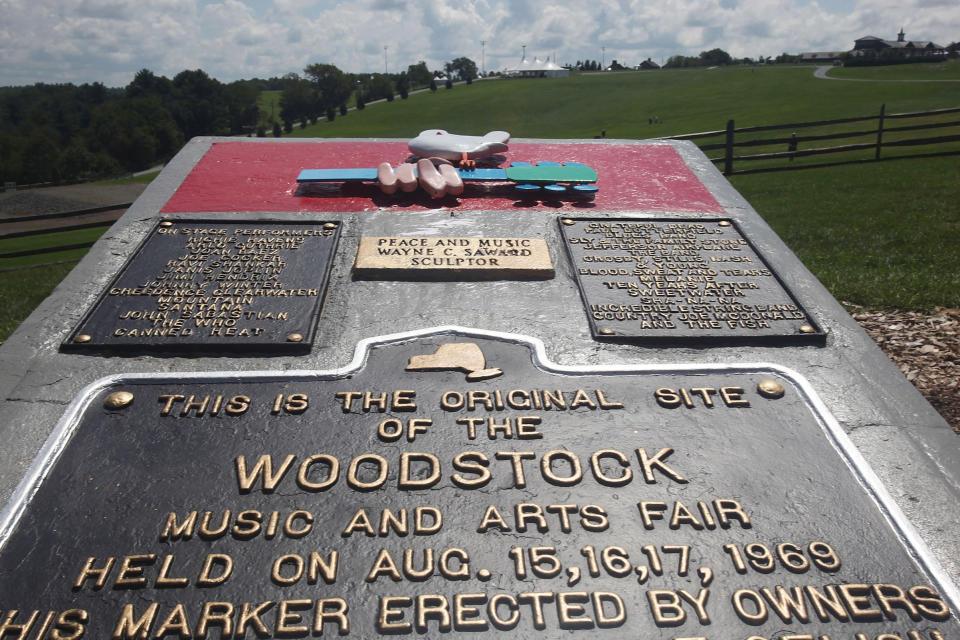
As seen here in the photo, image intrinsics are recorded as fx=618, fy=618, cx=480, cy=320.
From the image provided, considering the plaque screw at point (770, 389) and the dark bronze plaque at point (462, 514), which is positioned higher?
the plaque screw at point (770, 389)

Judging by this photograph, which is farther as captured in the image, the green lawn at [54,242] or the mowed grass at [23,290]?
the green lawn at [54,242]

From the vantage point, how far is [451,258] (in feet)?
12.3

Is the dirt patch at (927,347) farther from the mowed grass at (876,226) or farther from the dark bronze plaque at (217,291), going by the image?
the dark bronze plaque at (217,291)

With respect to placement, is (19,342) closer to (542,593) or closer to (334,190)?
(334,190)

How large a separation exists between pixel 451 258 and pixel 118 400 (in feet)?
6.25

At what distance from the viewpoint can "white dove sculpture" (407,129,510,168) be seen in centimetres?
500

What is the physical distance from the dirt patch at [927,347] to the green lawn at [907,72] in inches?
1698

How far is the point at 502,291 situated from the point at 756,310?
4.57 ft

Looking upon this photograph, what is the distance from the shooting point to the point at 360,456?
2.43m

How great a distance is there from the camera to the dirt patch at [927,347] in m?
4.52

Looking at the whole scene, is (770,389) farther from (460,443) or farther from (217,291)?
(217,291)

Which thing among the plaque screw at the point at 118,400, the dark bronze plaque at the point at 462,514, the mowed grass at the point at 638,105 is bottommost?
the dark bronze plaque at the point at 462,514

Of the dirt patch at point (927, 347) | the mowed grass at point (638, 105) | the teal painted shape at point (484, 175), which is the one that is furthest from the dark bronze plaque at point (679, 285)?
the mowed grass at point (638, 105)

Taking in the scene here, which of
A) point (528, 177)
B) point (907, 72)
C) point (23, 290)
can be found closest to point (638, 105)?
point (907, 72)
